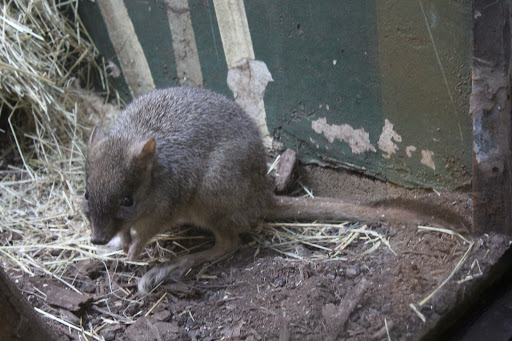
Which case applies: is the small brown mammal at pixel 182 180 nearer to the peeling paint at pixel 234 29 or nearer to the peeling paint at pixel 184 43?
the peeling paint at pixel 234 29

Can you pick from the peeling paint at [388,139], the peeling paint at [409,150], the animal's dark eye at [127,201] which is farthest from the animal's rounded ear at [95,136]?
the peeling paint at [409,150]

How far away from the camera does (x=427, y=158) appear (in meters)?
3.75

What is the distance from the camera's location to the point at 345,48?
12.5 feet

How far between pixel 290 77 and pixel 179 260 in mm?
1596

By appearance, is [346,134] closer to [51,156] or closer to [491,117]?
[491,117]

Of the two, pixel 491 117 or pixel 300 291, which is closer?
pixel 491 117

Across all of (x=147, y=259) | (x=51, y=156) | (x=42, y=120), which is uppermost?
(x=42, y=120)

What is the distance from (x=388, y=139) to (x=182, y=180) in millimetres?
1452

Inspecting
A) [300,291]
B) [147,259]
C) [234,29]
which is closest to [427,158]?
[300,291]

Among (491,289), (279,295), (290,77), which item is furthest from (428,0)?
(279,295)

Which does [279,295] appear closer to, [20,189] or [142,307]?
[142,307]

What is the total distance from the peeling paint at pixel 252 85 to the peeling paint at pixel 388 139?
40.4 inches

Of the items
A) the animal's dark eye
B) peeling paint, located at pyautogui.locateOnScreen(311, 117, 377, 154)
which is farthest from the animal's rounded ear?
peeling paint, located at pyautogui.locateOnScreen(311, 117, 377, 154)

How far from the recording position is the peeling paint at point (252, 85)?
176 inches
